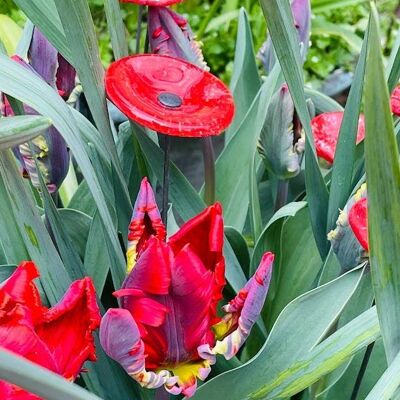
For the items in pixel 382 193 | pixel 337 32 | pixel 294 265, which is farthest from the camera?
pixel 337 32

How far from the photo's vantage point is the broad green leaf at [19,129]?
0.38 m

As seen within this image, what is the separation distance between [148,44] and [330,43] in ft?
4.99

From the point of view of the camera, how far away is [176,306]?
416mm

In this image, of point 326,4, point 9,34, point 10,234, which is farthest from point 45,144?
point 326,4

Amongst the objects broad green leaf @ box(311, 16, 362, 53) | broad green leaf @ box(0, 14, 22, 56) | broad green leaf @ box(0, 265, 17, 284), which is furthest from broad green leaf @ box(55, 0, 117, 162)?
broad green leaf @ box(311, 16, 362, 53)

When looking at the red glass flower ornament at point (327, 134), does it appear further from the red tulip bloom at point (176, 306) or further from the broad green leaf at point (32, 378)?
the broad green leaf at point (32, 378)

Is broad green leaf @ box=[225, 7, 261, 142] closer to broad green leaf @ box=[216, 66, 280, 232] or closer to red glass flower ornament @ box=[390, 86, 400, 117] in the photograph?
broad green leaf @ box=[216, 66, 280, 232]

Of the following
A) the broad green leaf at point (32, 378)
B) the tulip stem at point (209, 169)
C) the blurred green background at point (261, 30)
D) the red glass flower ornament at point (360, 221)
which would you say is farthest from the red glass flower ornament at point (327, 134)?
the blurred green background at point (261, 30)

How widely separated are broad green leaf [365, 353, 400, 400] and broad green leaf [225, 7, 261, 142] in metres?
0.48

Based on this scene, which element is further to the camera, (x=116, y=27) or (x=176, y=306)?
(x=116, y=27)

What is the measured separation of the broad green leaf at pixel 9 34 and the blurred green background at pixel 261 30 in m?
0.70

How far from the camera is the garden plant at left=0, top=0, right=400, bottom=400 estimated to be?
1.28 feet

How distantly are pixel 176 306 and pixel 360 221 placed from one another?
0.14 m

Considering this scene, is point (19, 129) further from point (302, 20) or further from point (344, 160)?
point (302, 20)
